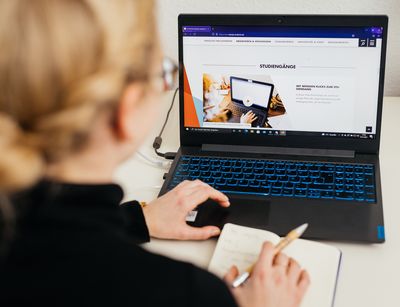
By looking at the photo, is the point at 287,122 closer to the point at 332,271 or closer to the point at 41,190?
the point at 332,271

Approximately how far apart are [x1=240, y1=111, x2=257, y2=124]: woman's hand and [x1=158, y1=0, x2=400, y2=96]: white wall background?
32 centimetres

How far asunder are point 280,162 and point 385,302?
360 millimetres

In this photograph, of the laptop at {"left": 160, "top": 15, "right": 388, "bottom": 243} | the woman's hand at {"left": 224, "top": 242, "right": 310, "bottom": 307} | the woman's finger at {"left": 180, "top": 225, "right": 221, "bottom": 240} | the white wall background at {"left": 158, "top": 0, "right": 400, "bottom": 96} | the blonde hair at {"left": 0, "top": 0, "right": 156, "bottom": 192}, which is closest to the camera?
the blonde hair at {"left": 0, "top": 0, "right": 156, "bottom": 192}

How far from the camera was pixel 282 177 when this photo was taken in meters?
0.97

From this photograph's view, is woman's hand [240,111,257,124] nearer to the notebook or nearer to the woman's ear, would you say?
the notebook

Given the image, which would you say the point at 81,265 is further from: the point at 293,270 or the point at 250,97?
the point at 250,97

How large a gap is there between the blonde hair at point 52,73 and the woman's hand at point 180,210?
40 centimetres

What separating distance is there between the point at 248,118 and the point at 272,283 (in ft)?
1.35

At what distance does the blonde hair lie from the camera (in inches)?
16.9

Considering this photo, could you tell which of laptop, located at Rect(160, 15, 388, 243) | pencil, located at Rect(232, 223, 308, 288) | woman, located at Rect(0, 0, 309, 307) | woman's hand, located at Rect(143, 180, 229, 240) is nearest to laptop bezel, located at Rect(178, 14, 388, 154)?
laptop, located at Rect(160, 15, 388, 243)

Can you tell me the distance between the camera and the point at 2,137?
17.4 inches

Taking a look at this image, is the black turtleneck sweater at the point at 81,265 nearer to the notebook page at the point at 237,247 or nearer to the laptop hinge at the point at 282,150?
the notebook page at the point at 237,247

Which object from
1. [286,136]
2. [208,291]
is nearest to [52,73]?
[208,291]

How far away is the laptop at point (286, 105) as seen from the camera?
965 millimetres
